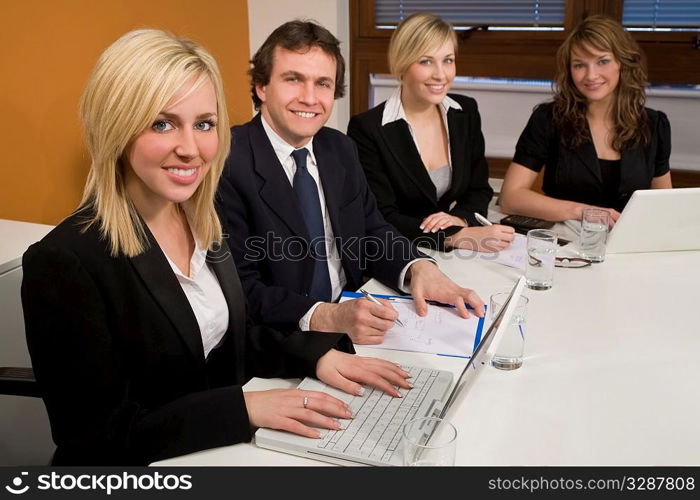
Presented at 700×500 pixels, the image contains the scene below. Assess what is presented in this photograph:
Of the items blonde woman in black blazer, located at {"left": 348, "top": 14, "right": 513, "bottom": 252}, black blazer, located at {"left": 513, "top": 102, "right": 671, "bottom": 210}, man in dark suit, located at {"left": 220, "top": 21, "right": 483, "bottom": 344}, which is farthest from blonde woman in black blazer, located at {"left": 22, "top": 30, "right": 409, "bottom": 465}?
black blazer, located at {"left": 513, "top": 102, "right": 671, "bottom": 210}

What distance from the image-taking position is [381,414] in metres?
1.25

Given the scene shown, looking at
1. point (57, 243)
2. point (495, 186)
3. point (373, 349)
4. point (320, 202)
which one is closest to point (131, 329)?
point (57, 243)

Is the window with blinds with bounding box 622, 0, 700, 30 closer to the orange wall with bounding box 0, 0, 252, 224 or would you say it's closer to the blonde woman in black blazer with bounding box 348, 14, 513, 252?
the blonde woman in black blazer with bounding box 348, 14, 513, 252

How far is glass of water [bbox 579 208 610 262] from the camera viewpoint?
6.88 ft

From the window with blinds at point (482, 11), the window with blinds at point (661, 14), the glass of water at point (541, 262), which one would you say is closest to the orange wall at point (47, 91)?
the window with blinds at point (482, 11)

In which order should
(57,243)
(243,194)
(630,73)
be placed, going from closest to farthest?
(57,243), (243,194), (630,73)

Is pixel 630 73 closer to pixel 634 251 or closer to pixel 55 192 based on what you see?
pixel 634 251

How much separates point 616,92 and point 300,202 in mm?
1444

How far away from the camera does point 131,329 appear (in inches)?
53.1

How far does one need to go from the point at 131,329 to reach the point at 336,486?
20.1 inches

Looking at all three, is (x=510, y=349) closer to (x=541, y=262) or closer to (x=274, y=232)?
(x=541, y=262)

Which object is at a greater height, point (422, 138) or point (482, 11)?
point (482, 11)

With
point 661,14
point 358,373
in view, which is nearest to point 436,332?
point 358,373

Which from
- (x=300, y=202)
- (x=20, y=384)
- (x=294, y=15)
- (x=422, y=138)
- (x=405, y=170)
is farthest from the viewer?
(x=294, y=15)
